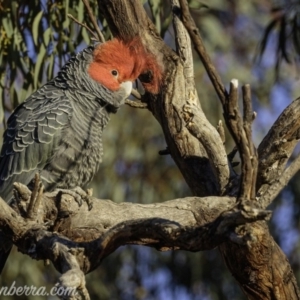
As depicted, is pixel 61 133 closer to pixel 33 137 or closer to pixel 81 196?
pixel 33 137

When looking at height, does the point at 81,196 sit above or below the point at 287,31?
below

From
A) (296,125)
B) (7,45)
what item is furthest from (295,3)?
(296,125)

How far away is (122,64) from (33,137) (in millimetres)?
432

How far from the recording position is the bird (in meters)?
2.66

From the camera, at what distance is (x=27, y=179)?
2670 mm

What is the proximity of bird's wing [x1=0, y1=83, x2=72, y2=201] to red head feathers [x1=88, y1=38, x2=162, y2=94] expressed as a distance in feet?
0.58

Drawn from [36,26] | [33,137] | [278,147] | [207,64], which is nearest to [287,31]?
[36,26]

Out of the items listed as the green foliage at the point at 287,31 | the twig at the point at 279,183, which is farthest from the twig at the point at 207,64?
the green foliage at the point at 287,31

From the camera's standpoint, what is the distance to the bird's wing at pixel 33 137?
267 centimetres

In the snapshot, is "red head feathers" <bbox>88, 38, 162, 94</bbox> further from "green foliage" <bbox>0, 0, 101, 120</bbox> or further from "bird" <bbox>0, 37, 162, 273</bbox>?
"green foliage" <bbox>0, 0, 101, 120</bbox>

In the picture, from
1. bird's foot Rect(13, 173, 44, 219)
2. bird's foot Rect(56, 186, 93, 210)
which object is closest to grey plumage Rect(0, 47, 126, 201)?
bird's foot Rect(56, 186, 93, 210)

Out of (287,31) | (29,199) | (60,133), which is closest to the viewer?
(29,199)

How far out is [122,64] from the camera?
8.98 ft

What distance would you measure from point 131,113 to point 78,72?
239 centimetres
